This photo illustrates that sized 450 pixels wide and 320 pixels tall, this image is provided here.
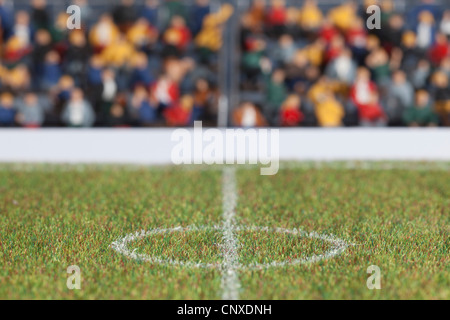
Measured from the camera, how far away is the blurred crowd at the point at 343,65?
11.2 meters

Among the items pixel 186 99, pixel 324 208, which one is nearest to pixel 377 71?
pixel 186 99

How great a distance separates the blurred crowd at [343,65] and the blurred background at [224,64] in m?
0.02

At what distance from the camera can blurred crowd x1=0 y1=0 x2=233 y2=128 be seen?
10961mm

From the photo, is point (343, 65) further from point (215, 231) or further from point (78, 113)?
point (215, 231)

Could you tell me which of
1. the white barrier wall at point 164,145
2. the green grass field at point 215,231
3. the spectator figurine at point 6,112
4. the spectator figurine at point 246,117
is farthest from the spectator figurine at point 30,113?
the spectator figurine at point 246,117

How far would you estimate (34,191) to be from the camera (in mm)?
7035

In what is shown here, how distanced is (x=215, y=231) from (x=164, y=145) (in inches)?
199

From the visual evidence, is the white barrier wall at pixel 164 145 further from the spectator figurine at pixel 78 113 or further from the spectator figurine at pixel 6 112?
the spectator figurine at pixel 6 112

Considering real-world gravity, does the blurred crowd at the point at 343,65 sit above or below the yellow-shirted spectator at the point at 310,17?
below

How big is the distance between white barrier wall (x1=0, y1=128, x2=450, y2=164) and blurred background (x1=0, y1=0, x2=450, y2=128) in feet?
2.21

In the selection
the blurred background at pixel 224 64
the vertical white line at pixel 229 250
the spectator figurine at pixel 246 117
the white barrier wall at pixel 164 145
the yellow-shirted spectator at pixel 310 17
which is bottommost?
the vertical white line at pixel 229 250

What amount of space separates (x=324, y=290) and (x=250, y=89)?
318 inches

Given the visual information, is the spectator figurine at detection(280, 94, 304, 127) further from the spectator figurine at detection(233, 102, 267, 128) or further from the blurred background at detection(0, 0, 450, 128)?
the spectator figurine at detection(233, 102, 267, 128)
